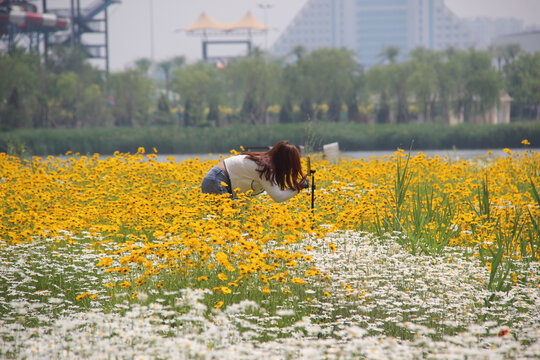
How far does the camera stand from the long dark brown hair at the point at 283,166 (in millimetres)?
5836

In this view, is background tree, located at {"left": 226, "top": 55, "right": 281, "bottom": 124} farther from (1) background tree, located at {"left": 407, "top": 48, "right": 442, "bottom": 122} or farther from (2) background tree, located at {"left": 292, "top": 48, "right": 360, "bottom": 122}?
(1) background tree, located at {"left": 407, "top": 48, "right": 442, "bottom": 122}

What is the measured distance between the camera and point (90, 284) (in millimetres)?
4879

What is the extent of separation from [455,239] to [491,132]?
1213 inches

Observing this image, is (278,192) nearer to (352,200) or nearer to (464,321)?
(352,200)

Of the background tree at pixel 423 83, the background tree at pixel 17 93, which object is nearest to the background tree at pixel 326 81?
the background tree at pixel 423 83

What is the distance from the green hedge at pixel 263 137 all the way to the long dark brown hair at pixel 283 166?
27627 mm

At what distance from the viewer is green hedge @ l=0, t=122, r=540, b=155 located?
33750 millimetres

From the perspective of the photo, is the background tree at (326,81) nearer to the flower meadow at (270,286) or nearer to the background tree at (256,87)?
the background tree at (256,87)

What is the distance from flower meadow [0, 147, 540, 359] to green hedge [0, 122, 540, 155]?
28.0 m

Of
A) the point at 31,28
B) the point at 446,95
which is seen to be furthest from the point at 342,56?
the point at 31,28

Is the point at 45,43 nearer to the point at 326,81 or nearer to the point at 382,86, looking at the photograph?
the point at 326,81

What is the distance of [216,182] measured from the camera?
6277mm

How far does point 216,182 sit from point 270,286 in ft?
6.21

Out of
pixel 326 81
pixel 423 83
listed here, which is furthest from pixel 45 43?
pixel 423 83
